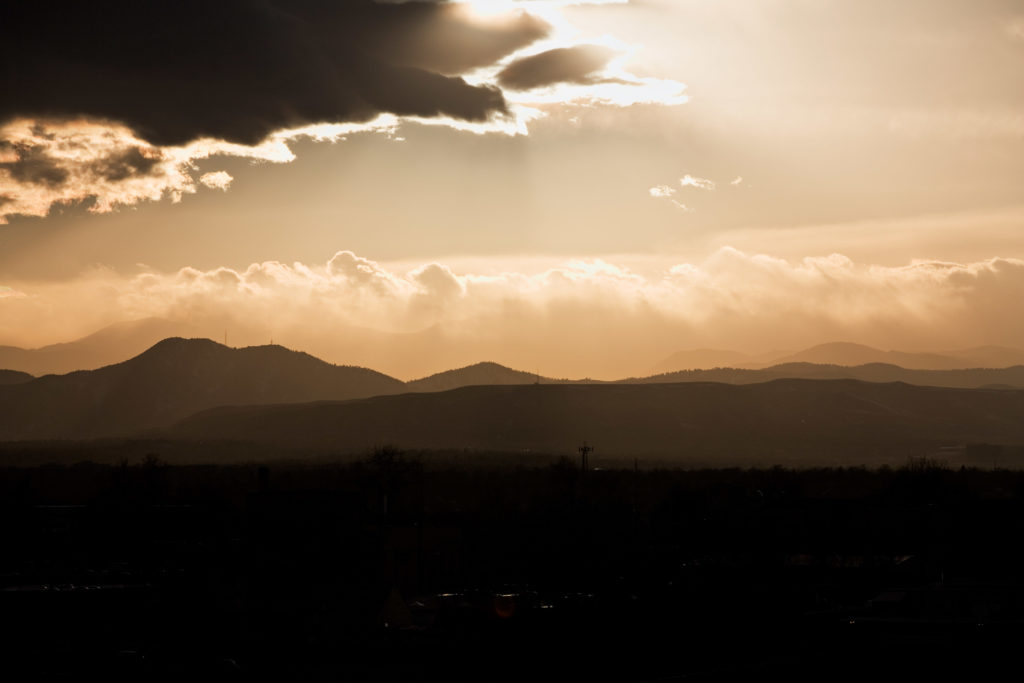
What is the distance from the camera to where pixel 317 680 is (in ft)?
116

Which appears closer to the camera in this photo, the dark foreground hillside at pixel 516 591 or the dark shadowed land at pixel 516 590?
the dark foreground hillside at pixel 516 591

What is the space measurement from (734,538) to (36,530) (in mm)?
43442

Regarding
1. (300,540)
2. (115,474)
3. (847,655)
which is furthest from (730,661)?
(115,474)

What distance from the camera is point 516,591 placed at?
2202 inches

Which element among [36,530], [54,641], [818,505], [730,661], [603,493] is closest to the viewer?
[730,661]

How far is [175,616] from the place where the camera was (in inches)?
1892

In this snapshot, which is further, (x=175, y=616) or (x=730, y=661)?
(x=175, y=616)

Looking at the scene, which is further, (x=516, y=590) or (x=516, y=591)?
(x=516, y=590)

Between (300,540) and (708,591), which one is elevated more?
(300,540)

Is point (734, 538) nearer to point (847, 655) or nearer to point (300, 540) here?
point (300, 540)

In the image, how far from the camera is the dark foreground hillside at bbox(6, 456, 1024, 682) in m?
28.9

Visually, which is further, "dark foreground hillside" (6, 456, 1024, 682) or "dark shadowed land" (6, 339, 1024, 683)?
"dark shadowed land" (6, 339, 1024, 683)

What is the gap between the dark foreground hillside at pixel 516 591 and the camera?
28875 mm

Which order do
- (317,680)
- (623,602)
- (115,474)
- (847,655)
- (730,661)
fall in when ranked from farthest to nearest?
1. (115,474)
2. (623,602)
3. (317,680)
4. (730,661)
5. (847,655)
